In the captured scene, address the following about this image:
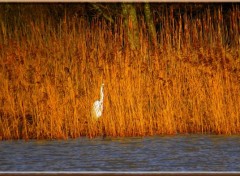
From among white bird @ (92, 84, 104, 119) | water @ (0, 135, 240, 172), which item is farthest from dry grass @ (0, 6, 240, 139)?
water @ (0, 135, 240, 172)

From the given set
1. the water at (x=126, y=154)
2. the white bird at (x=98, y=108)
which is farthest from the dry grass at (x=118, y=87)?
the water at (x=126, y=154)

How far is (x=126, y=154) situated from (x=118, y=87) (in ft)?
4.15

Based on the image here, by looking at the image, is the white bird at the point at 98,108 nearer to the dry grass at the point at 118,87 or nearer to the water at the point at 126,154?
the dry grass at the point at 118,87

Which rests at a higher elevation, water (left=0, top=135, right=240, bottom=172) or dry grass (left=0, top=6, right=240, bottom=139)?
dry grass (left=0, top=6, right=240, bottom=139)

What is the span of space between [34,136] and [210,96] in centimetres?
164

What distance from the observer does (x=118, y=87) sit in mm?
7320

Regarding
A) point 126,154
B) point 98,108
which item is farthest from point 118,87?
point 126,154

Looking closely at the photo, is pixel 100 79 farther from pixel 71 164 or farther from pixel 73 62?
pixel 71 164

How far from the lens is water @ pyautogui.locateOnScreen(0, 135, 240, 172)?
18.0 ft

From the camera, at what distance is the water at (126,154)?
18.0ft

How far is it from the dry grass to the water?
205mm

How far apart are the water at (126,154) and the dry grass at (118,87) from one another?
21 centimetres

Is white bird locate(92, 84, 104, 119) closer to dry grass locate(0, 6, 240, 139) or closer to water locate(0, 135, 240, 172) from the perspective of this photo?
dry grass locate(0, 6, 240, 139)

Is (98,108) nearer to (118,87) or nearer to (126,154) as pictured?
(118,87)
